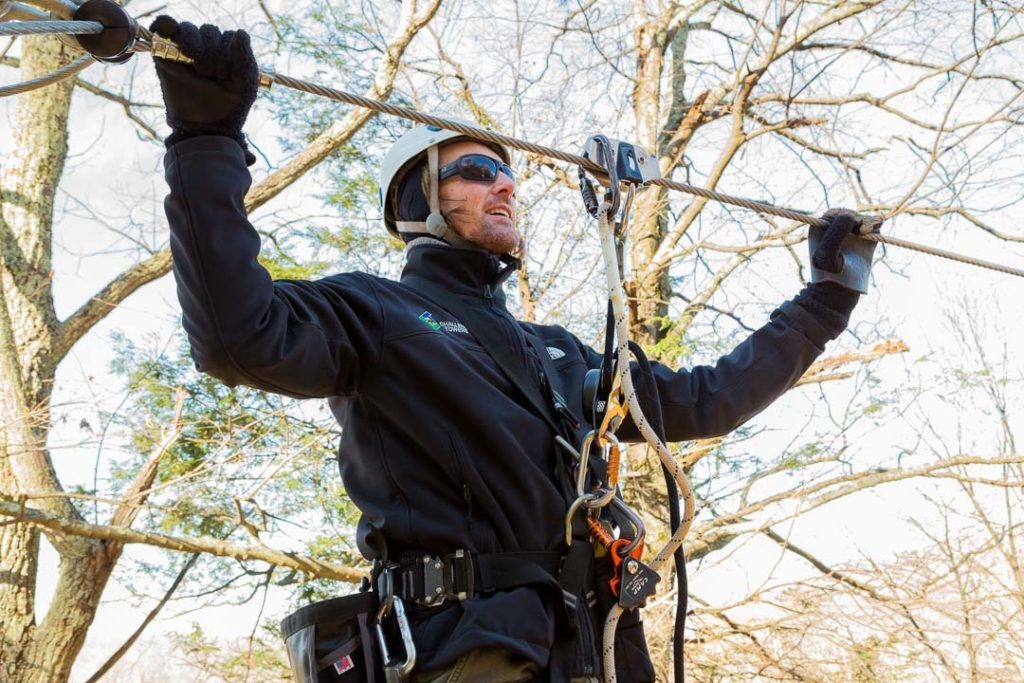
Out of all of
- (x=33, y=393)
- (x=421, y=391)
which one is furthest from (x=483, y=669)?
(x=33, y=393)

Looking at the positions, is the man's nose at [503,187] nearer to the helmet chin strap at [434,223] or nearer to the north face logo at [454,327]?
the helmet chin strap at [434,223]

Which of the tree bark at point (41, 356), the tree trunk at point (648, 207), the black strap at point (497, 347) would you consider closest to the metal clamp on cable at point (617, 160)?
the black strap at point (497, 347)

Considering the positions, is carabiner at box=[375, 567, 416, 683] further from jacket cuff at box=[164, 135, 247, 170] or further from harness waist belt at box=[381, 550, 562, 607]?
jacket cuff at box=[164, 135, 247, 170]

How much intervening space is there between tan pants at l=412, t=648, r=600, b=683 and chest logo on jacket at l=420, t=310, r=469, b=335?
2.39 feet

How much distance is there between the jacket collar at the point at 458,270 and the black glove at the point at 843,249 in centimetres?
91

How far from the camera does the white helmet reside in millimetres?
2779

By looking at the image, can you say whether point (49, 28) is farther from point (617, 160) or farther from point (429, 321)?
Answer: point (617, 160)

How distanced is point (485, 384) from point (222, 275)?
636mm

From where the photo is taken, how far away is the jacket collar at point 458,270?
264 centimetres

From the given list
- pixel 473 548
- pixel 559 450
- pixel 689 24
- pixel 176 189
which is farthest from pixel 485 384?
pixel 689 24

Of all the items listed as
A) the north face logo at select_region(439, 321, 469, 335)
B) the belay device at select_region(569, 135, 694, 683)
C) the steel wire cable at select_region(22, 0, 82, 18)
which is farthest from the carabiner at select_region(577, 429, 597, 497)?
the steel wire cable at select_region(22, 0, 82, 18)

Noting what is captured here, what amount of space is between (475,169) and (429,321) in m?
0.68

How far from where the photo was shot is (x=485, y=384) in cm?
228

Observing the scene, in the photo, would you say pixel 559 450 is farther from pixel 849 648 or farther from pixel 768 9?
pixel 768 9
